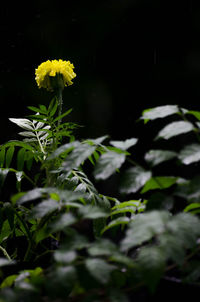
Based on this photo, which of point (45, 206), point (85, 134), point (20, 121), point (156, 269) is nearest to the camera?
point (156, 269)

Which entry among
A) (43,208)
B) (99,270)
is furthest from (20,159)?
(99,270)

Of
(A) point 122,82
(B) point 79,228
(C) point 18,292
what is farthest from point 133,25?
(C) point 18,292

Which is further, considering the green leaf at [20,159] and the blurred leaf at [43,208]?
the green leaf at [20,159]

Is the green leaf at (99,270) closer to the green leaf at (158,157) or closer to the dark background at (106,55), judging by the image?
the green leaf at (158,157)

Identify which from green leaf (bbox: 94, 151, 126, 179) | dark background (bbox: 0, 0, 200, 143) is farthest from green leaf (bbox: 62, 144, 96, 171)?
dark background (bbox: 0, 0, 200, 143)

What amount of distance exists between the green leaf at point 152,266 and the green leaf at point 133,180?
3.4 inches

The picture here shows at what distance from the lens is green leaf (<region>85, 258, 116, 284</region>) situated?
331mm

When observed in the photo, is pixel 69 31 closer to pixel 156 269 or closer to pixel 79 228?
pixel 79 228

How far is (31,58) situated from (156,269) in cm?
135

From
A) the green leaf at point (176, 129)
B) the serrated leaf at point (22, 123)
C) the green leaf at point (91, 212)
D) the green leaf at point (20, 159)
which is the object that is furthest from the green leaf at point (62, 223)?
the serrated leaf at point (22, 123)

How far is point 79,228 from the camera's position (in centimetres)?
52

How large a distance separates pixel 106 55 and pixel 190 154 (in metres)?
1.04

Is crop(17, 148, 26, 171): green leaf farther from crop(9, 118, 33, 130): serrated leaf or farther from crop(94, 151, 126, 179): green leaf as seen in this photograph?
crop(94, 151, 126, 179): green leaf

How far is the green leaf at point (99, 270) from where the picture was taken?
0.33m
